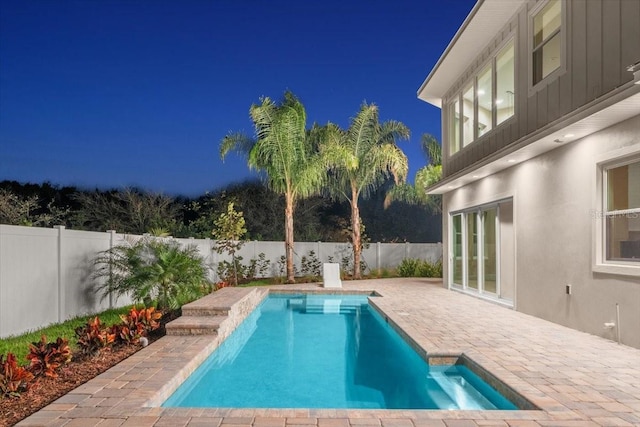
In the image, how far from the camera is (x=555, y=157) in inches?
296

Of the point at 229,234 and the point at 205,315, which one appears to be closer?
the point at 205,315

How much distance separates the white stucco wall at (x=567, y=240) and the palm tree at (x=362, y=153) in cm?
749

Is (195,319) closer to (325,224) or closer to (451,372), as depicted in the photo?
(451,372)

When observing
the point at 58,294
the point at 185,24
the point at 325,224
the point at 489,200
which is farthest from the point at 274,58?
the point at 58,294

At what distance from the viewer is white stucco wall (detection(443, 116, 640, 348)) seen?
19.7 ft

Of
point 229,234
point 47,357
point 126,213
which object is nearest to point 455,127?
point 229,234

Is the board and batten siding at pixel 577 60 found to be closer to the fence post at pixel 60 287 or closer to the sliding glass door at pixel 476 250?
the sliding glass door at pixel 476 250

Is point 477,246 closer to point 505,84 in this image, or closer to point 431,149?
point 505,84

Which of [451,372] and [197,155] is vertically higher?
[197,155]

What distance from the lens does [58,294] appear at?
7.25 m

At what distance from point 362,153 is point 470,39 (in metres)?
7.63

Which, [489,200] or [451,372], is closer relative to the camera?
[451,372]

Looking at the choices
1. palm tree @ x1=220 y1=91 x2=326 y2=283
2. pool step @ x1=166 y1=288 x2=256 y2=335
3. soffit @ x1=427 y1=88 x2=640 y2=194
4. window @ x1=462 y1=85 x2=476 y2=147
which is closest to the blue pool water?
pool step @ x1=166 y1=288 x2=256 y2=335

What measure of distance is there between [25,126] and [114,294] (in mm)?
32909
